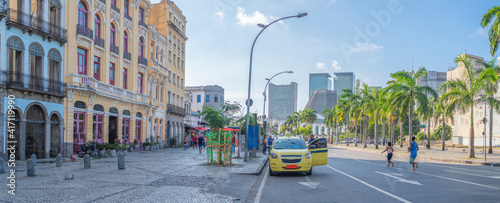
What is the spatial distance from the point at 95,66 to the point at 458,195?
92.4 feet

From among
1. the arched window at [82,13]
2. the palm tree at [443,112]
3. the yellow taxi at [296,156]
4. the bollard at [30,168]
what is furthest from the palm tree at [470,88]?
the bollard at [30,168]

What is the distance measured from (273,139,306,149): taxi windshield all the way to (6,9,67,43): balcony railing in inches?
641

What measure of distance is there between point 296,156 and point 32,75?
17.4 metres

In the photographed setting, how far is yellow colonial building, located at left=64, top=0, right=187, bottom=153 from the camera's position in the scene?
28.0 metres

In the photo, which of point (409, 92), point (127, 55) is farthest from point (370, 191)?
point (409, 92)

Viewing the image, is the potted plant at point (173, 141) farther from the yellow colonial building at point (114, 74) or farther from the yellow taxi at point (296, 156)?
the yellow taxi at point (296, 156)

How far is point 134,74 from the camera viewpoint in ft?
126

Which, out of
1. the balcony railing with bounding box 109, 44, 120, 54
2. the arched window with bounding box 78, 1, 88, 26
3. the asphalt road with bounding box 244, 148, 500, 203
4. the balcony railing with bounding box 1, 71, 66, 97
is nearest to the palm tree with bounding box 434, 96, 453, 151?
the asphalt road with bounding box 244, 148, 500, 203

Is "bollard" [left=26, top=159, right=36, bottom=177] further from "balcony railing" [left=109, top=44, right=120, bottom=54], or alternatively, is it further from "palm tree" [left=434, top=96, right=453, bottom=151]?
"palm tree" [left=434, top=96, right=453, bottom=151]

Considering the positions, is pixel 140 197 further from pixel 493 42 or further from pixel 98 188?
pixel 493 42

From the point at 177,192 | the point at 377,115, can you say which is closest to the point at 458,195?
the point at 177,192

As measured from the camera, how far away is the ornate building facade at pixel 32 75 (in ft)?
71.6

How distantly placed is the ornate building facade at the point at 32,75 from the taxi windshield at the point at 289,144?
13.8 metres

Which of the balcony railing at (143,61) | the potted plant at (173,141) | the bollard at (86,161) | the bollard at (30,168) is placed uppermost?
the balcony railing at (143,61)
